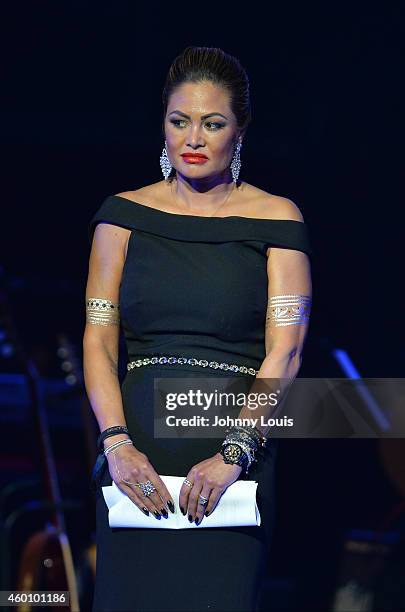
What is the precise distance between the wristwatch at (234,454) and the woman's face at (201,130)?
587 millimetres

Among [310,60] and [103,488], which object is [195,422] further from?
[310,60]

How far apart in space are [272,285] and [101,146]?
265 centimetres

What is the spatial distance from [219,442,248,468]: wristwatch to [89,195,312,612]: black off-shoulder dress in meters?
0.09

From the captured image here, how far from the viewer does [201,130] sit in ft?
7.94

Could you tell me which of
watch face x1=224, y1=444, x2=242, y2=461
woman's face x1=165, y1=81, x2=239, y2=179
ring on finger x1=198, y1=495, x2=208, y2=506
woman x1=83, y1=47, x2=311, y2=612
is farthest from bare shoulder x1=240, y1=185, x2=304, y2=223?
ring on finger x1=198, y1=495, x2=208, y2=506

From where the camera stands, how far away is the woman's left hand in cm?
223

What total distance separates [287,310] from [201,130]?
1.40 feet

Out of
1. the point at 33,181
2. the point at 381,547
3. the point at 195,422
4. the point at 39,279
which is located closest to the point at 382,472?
the point at 381,547

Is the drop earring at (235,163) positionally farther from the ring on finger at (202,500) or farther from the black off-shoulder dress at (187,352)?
the ring on finger at (202,500)

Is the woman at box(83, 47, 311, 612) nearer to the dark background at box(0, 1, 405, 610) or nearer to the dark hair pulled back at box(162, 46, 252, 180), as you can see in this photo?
the dark hair pulled back at box(162, 46, 252, 180)

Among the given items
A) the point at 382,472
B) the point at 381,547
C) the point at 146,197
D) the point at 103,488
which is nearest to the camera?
the point at 103,488

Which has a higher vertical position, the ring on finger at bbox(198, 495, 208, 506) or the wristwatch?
the wristwatch

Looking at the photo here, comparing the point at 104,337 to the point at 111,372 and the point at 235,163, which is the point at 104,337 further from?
the point at 235,163

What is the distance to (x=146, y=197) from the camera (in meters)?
2.53
